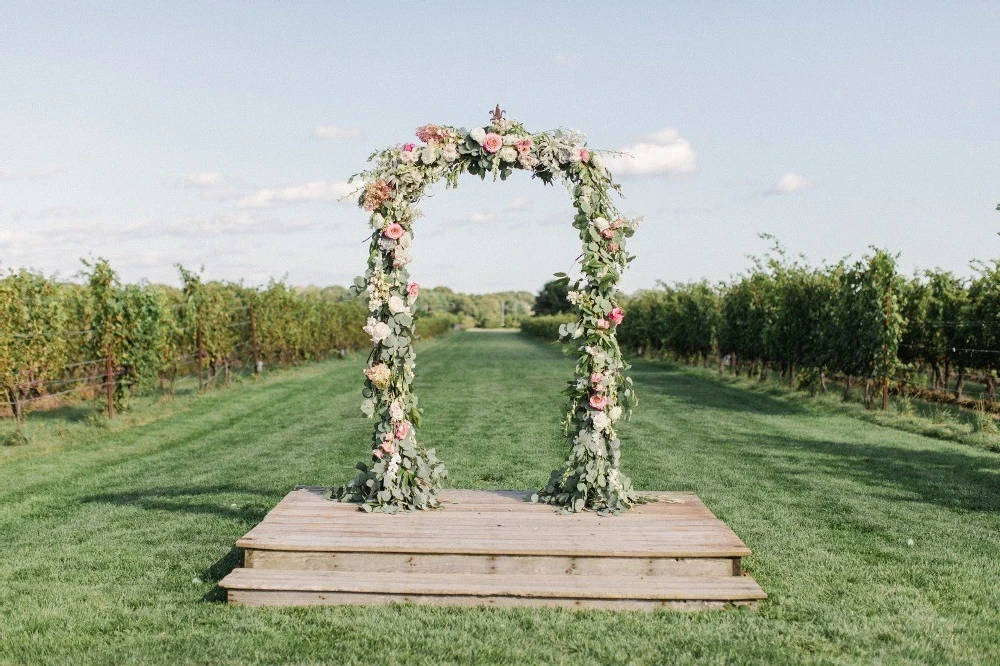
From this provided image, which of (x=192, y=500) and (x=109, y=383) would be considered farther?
(x=109, y=383)

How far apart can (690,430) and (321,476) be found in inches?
245

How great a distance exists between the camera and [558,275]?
6.12 meters

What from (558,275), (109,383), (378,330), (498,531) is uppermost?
(558,275)

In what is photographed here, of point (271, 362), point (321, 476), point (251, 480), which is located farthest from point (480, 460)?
point (271, 362)

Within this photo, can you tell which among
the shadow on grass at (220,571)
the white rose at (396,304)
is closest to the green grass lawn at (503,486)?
the shadow on grass at (220,571)

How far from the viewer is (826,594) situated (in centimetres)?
527

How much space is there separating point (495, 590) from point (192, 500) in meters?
4.26

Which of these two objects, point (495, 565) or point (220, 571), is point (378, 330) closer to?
point (495, 565)

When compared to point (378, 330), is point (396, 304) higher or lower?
higher

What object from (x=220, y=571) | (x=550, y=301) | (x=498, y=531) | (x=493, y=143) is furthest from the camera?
(x=550, y=301)

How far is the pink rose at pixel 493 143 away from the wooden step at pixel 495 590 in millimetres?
3025

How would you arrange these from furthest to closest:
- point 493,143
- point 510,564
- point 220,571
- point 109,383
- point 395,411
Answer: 1. point 109,383
2. point 395,411
3. point 493,143
4. point 220,571
5. point 510,564

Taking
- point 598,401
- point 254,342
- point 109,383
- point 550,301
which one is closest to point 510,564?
point 598,401

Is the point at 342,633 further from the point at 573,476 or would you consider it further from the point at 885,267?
the point at 885,267
